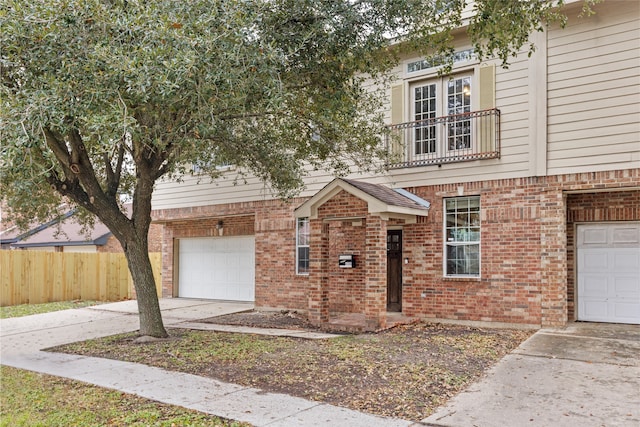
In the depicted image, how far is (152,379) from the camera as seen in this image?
6844 millimetres

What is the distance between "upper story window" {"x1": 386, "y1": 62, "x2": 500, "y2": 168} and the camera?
10688 mm

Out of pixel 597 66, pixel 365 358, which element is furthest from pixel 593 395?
pixel 597 66

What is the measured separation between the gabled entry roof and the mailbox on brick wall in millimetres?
1581

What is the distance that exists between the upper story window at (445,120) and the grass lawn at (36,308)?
10.8m

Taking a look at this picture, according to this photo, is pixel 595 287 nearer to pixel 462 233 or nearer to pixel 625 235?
pixel 625 235

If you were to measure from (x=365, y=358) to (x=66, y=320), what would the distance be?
8.71 metres

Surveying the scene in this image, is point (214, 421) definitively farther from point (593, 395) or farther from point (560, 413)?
point (593, 395)

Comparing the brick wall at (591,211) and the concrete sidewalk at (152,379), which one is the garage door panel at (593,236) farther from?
the concrete sidewalk at (152,379)

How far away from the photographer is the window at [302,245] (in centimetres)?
1355

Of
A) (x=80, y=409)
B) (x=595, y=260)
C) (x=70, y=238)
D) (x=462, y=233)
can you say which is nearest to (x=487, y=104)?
(x=462, y=233)

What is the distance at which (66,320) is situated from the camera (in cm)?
1297

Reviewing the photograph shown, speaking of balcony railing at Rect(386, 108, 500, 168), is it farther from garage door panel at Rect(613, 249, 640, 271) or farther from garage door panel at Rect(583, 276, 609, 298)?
garage door panel at Rect(583, 276, 609, 298)

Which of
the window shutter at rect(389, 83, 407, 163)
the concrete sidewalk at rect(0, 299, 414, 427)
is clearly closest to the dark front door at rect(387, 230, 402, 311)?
the window shutter at rect(389, 83, 407, 163)

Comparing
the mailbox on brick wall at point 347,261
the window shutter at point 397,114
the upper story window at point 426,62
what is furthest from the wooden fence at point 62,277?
the upper story window at point 426,62
